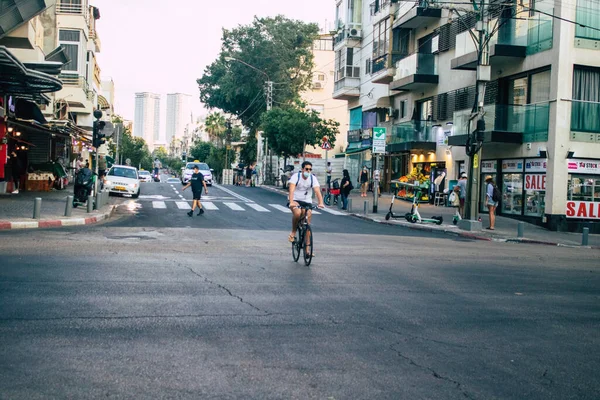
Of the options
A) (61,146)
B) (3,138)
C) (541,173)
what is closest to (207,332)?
(541,173)

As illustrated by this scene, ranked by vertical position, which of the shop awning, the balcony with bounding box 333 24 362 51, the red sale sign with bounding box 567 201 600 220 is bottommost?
the red sale sign with bounding box 567 201 600 220

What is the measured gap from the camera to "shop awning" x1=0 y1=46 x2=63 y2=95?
1866 cm

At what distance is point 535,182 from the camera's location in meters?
25.4

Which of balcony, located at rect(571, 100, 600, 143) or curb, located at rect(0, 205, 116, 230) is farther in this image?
balcony, located at rect(571, 100, 600, 143)

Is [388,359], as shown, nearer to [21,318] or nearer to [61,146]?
[21,318]

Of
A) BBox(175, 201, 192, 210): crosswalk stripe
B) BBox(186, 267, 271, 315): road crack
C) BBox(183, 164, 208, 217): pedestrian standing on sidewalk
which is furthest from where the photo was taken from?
BBox(175, 201, 192, 210): crosswalk stripe

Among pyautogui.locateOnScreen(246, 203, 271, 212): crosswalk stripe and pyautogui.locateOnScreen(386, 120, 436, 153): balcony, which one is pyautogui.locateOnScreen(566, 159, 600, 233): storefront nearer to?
pyautogui.locateOnScreen(386, 120, 436, 153): balcony

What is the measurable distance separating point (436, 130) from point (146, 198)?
51.3 ft

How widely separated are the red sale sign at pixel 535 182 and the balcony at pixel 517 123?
4.53ft

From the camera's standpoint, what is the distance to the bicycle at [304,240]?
11461mm

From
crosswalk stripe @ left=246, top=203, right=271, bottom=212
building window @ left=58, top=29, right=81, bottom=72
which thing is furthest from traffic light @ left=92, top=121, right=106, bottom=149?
building window @ left=58, top=29, right=81, bottom=72

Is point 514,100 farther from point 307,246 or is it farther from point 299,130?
point 307,246

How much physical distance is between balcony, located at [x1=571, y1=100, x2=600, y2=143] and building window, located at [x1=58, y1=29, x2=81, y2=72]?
94.4ft

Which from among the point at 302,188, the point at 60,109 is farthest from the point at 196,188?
the point at 60,109
